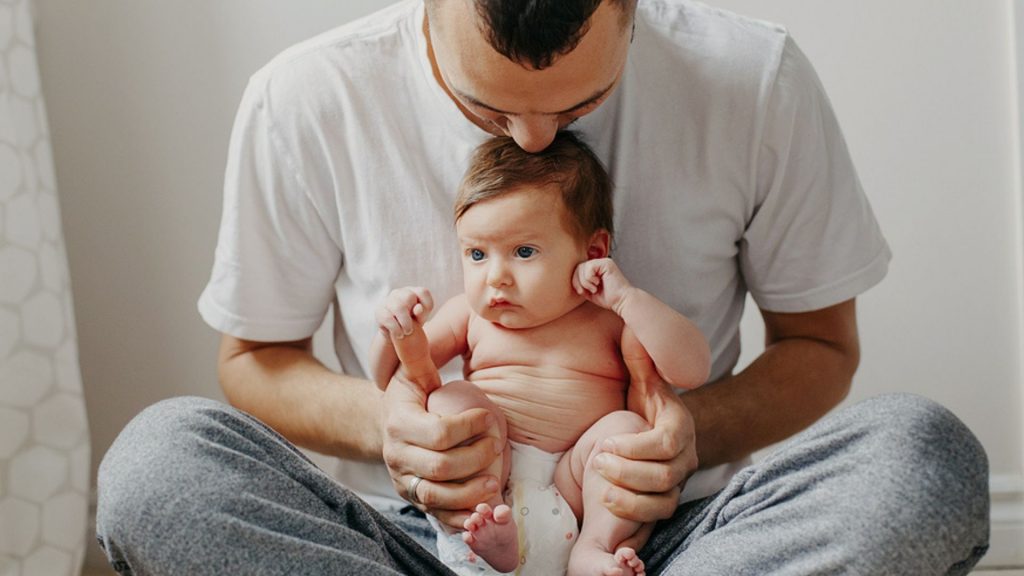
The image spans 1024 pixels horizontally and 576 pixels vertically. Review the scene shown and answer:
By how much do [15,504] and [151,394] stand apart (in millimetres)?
401

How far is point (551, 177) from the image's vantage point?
128cm

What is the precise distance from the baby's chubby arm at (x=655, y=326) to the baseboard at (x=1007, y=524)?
943mm

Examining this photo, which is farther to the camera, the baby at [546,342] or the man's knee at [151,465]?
the baby at [546,342]

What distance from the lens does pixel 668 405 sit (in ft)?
4.13

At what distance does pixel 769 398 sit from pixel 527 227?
0.39 metres

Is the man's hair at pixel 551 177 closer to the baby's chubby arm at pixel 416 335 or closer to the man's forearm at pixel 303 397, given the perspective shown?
the baby's chubby arm at pixel 416 335

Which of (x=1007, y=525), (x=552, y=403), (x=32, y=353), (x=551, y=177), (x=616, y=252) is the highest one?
(x=551, y=177)

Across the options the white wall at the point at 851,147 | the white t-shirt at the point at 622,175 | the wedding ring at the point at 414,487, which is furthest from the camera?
the white wall at the point at 851,147

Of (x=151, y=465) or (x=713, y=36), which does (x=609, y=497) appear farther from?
(x=713, y=36)

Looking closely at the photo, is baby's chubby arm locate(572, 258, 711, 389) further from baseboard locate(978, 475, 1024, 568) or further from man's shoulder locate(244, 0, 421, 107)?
baseboard locate(978, 475, 1024, 568)

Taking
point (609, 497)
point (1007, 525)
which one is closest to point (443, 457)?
A: point (609, 497)

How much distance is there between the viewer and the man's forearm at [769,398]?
4.64 feet

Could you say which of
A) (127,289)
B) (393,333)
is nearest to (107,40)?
(127,289)

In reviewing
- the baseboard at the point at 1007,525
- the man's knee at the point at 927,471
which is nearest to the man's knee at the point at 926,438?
the man's knee at the point at 927,471
